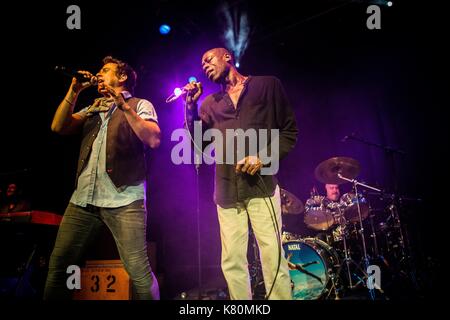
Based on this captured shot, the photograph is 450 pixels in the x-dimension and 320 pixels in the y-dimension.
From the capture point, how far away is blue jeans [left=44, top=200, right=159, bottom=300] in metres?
2.12

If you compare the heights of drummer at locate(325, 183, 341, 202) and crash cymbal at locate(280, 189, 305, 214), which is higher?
drummer at locate(325, 183, 341, 202)

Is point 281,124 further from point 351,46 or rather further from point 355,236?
point 351,46

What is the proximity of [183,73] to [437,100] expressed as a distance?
5.19m

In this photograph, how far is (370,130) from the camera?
6.41 meters

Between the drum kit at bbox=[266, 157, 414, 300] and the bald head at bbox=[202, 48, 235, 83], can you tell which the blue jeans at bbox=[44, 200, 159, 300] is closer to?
the bald head at bbox=[202, 48, 235, 83]

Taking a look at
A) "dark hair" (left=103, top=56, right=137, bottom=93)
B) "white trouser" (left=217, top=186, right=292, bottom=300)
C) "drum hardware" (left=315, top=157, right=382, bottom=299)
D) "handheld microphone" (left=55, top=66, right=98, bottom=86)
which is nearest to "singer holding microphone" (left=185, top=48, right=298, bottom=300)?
"white trouser" (left=217, top=186, right=292, bottom=300)

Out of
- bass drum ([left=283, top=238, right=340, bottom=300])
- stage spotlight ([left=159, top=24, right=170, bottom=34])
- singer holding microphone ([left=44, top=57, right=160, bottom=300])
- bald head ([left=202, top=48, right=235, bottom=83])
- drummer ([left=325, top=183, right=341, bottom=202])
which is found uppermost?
stage spotlight ([left=159, top=24, right=170, bottom=34])

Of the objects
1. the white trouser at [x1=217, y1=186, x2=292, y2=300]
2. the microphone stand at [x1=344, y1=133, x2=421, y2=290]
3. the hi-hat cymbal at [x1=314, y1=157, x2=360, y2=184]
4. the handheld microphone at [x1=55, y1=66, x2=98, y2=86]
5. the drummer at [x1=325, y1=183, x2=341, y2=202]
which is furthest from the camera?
the drummer at [x1=325, y1=183, x2=341, y2=202]

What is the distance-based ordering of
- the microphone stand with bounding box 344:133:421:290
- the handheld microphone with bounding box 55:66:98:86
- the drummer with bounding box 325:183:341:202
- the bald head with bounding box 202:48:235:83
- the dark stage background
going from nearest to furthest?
the handheld microphone with bounding box 55:66:98:86, the bald head with bounding box 202:48:235:83, the microphone stand with bounding box 344:133:421:290, the dark stage background, the drummer with bounding box 325:183:341:202

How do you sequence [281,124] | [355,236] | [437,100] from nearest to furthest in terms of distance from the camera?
[281,124], [355,236], [437,100]

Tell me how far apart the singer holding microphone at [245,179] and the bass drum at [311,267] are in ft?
9.22

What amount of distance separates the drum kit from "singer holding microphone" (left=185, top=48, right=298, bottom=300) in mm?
2607
